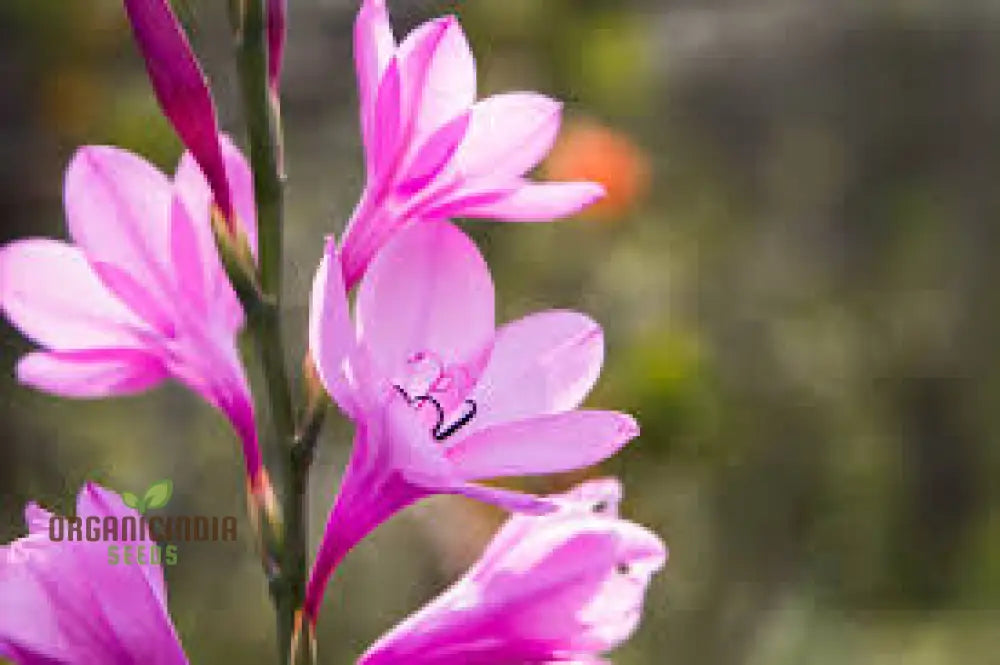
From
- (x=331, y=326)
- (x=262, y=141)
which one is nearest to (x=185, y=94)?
(x=262, y=141)

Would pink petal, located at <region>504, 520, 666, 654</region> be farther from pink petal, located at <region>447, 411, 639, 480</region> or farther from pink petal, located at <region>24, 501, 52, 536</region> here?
pink petal, located at <region>24, 501, 52, 536</region>

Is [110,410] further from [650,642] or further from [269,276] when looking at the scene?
[269,276]

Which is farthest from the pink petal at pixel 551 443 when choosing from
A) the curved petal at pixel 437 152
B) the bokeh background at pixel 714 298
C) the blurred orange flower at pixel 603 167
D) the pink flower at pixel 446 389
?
the blurred orange flower at pixel 603 167

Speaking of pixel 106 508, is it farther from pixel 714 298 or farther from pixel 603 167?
pixel 714 298

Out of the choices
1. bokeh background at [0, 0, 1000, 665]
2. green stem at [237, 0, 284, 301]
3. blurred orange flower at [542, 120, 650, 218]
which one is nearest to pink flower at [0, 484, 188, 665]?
green stem at [237, 0, 284, 301]

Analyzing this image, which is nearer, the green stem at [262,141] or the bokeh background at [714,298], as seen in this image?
the green stem at [262,141]

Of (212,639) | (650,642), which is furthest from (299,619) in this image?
(212,639)

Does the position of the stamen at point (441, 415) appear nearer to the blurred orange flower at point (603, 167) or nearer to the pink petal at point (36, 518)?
the pink petal at point (36, 518)
